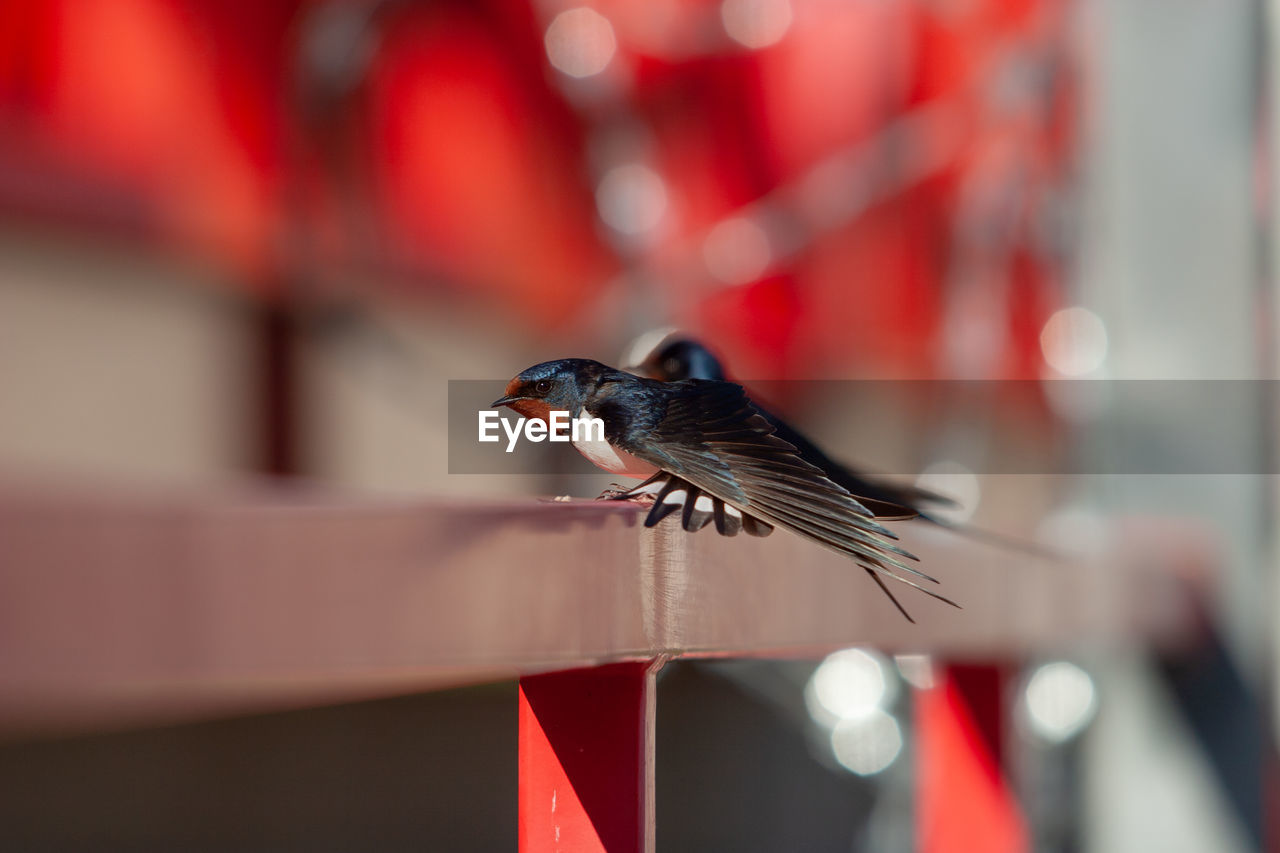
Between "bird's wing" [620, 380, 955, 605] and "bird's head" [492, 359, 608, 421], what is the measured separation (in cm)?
2

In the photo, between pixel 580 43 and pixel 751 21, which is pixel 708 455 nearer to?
pixel 580 43

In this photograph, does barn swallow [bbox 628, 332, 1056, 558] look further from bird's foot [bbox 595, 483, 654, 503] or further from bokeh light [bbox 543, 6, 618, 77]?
bokeh light [bbox 543, 6, 618, 77]

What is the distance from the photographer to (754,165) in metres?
1.47

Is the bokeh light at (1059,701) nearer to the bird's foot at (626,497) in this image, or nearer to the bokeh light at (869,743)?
the bokeh light at (869,743)

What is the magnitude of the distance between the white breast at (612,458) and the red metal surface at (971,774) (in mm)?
409

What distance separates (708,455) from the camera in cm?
22

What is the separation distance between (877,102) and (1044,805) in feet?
2.93

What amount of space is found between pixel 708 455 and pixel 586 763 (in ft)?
0.18

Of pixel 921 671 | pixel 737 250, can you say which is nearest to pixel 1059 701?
pixel 921 671

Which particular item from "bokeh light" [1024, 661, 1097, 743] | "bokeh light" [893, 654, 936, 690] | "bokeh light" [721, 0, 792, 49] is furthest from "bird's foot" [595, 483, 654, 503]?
"bokeh light" [721, 0, 792, 49]

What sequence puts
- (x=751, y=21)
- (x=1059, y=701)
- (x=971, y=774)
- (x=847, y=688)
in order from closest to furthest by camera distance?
(x=971, y=774) → (x=1059, y=701) → (x=847, y=688) → (x=751, y=21)

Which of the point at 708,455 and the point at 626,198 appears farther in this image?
the point at 626,198

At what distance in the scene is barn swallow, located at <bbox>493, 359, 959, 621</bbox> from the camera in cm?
21

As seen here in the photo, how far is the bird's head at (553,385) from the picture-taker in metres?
0.24
